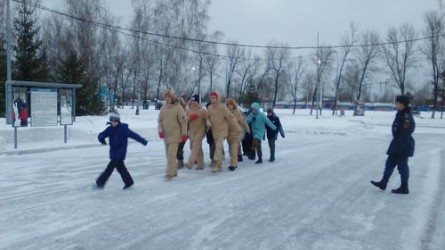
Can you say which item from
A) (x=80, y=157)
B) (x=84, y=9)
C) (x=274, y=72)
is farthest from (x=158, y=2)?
(x=80, y=157)

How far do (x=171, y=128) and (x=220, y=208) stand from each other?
105 inches

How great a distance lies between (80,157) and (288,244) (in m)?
8.61

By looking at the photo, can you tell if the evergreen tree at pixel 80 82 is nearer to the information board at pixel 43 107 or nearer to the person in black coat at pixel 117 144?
the information board at pixel 43 107

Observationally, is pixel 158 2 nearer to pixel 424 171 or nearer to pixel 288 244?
pixel 424 171

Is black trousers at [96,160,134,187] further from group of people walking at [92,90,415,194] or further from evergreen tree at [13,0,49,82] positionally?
evergreen tree at [13,0,49,82]

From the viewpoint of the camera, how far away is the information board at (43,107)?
568 inches

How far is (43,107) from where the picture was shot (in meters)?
14.7

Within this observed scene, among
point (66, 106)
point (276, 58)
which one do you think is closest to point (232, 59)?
point (276, 58)

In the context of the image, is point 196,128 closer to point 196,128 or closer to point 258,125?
point 196,128

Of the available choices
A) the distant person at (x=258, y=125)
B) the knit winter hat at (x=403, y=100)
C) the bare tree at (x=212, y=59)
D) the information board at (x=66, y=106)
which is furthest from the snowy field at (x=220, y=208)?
the bare tree at (x=212, y=59)

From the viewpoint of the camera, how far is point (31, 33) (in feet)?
105

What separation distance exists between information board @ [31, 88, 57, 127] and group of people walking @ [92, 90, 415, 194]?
252 inches

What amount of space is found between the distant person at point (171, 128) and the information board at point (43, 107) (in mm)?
7484

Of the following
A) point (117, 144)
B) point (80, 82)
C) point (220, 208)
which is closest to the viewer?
point (220, 208)
